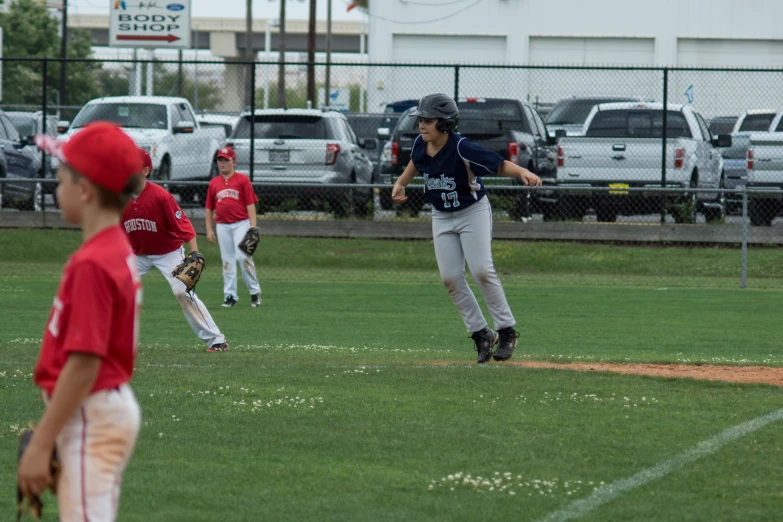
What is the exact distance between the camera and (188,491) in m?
5.45

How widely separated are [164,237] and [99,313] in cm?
676

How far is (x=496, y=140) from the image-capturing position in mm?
20781

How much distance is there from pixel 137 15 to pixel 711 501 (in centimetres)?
2604

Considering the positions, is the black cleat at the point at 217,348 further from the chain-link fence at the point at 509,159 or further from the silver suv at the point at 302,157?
the silver suv at the point at 302,157

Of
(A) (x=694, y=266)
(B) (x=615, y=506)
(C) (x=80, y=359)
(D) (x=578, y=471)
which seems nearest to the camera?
(C) (x=80, y=359)

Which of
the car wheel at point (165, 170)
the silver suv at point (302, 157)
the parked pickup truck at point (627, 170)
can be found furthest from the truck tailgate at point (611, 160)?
the car wheel at point (165, 170)

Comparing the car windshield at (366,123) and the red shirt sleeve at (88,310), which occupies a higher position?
the car windshield at (366,123)

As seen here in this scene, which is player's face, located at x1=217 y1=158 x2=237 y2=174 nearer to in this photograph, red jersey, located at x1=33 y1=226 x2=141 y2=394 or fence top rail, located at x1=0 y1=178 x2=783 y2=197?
fence top rail, located at x1=0 y1=178 x2=783 y2=197

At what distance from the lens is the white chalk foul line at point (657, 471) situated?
5109 mm

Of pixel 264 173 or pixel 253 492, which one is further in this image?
pixel 264 173

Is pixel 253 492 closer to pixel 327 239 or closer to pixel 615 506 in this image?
pixel 615 506

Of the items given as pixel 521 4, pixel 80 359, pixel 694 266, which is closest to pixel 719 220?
pixel 694 266

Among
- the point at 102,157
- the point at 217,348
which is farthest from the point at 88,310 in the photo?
the point at 217,348

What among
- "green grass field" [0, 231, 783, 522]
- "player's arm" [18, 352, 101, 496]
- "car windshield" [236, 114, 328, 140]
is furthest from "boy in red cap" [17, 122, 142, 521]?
A: "car windshield" [236, 114, 328, 140]
